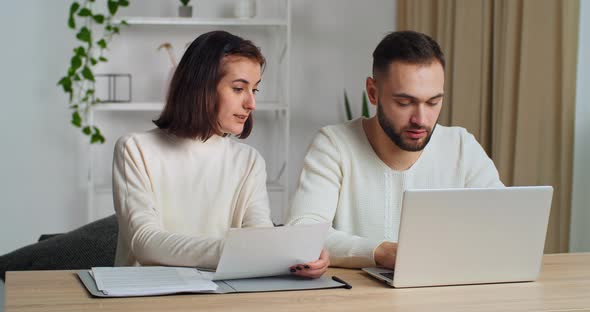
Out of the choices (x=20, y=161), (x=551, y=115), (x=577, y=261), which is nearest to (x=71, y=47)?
(x=20, y=161)

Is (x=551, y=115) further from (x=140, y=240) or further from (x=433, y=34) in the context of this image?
(x=140, y=240)

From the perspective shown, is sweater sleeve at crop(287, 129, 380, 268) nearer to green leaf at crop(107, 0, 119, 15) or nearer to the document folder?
the document folder

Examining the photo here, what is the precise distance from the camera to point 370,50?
4.65m

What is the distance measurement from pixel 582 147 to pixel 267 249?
1.86 meters

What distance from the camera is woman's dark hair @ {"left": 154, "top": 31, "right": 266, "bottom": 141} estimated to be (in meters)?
1.97

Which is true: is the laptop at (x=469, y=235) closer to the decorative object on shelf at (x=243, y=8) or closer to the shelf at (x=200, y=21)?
the shelf at (x=200, y=21)

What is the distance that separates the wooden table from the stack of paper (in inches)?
0.8

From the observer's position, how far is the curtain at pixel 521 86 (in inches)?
120

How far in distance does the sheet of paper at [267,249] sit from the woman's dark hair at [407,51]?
59 centimetres

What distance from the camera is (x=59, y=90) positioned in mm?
4402

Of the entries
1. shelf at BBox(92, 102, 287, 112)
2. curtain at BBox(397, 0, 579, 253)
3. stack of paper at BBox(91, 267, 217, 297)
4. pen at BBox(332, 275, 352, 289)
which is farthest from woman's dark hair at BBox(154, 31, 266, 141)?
shelf at BBox(92, 102, 287, 112)

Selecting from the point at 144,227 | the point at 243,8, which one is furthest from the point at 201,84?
the point at 243,8

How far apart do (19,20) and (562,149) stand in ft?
9.24

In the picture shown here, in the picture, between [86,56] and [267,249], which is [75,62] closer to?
[86,56]
